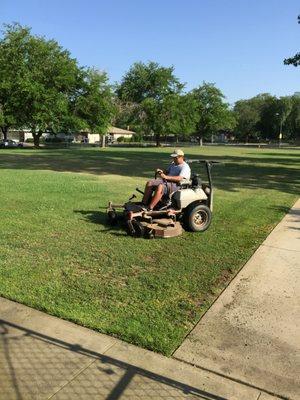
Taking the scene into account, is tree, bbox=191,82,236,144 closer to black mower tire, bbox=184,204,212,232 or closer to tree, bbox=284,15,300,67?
tree, bbox=284,15,300,67

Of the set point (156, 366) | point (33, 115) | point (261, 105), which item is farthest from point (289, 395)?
point (261, 105)

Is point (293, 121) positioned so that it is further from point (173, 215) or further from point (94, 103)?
point (173, 215)

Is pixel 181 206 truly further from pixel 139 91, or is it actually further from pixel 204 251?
pixel 139 91

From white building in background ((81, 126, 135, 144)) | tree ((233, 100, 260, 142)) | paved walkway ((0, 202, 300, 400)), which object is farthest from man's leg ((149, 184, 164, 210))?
tree ((233, 100, 260, 142))

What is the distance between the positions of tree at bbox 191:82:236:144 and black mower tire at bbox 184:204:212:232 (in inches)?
3056

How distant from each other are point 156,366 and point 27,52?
166 ft

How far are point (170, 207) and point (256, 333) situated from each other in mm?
3498

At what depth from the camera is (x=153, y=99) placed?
234 feet

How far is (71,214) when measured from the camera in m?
8.98

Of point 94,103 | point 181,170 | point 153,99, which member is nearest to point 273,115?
point 153,99

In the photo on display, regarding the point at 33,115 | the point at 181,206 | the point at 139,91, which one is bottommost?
the point at 181,206

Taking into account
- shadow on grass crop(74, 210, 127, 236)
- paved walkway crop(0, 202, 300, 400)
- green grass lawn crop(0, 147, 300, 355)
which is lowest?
paved walkway crop(0, 202, 300, 400)

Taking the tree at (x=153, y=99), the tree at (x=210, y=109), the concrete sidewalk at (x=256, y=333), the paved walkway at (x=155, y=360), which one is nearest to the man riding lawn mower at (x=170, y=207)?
the concrete sidewalk at (x=256, y=333)

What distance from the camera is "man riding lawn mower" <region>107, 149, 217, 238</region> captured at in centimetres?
710
